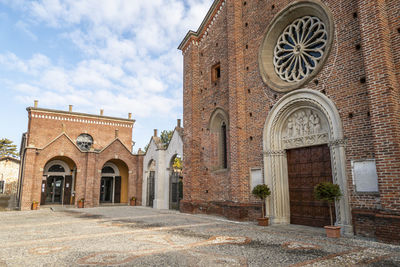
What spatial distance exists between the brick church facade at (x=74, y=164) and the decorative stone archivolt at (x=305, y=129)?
51.6ft

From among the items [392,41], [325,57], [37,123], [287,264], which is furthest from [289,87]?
[37,123]

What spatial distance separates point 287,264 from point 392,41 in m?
6.40

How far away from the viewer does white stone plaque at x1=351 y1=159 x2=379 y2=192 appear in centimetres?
700

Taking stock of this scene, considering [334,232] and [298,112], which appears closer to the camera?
[334,232]

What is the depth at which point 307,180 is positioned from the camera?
9211mm

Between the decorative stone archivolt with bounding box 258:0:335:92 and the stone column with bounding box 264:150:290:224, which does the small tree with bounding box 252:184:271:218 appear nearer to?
the stone column with bounding box 264:150:290:224

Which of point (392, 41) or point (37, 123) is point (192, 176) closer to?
point (392, 41)

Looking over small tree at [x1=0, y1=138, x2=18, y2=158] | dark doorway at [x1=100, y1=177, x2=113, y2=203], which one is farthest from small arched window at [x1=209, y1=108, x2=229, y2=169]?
small tree at [x1=0, y1=138, x2=18, y2=158]

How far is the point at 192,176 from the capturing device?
1430 cm

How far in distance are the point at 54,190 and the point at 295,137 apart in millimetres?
21797

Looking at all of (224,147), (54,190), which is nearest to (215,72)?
(224,147)

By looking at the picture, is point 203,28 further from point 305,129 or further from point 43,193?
point 43,193

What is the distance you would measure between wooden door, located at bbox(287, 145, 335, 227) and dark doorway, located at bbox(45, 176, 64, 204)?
21.0m

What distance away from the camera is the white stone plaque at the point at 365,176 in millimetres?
7004
